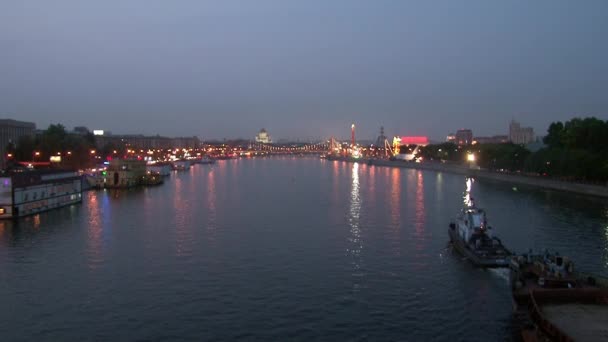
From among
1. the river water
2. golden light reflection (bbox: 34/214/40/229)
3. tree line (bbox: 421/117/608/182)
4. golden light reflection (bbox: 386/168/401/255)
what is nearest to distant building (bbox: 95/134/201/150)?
tree line (bbox: 421/117/608/182)

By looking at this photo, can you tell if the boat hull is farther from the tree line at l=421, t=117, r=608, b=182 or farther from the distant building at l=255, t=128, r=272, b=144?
the distant building at l=255, t=128, r=272, b=144

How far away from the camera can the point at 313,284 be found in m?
8.73

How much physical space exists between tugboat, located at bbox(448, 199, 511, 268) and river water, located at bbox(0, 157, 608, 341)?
0.32 metres

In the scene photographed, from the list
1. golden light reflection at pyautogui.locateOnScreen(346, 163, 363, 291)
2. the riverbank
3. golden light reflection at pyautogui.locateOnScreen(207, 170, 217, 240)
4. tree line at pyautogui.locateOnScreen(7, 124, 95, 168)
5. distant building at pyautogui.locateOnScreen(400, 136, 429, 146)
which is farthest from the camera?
distant building at pyautogui.locateOnScreen(400, 136, 429, 146)

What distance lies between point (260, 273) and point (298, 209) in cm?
897

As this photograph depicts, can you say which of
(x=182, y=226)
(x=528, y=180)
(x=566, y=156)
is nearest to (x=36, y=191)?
(x=182, y=226)

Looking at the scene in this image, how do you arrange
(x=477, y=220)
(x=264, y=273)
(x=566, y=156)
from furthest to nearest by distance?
(x=566, y=156), (x=477, y=220), (x=264, y=273)

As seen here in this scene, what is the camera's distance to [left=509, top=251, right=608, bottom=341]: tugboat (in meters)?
5.51

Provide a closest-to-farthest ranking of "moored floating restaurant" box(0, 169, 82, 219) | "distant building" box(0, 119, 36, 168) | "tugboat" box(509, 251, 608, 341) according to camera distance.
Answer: "tugboat" box(509, 251, 608, 341), "moored floating restaurant" box(0, 169, 82, 219), "distant building" box(0, 119, 36, 168)

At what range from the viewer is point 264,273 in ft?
30.8

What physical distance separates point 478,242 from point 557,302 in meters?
4.09

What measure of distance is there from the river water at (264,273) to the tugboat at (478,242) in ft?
1.04

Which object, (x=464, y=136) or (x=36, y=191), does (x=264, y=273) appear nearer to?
(x=36, y=191)

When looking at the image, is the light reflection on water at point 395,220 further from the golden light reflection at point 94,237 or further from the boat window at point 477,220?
the golden light reflection at point 94,237
